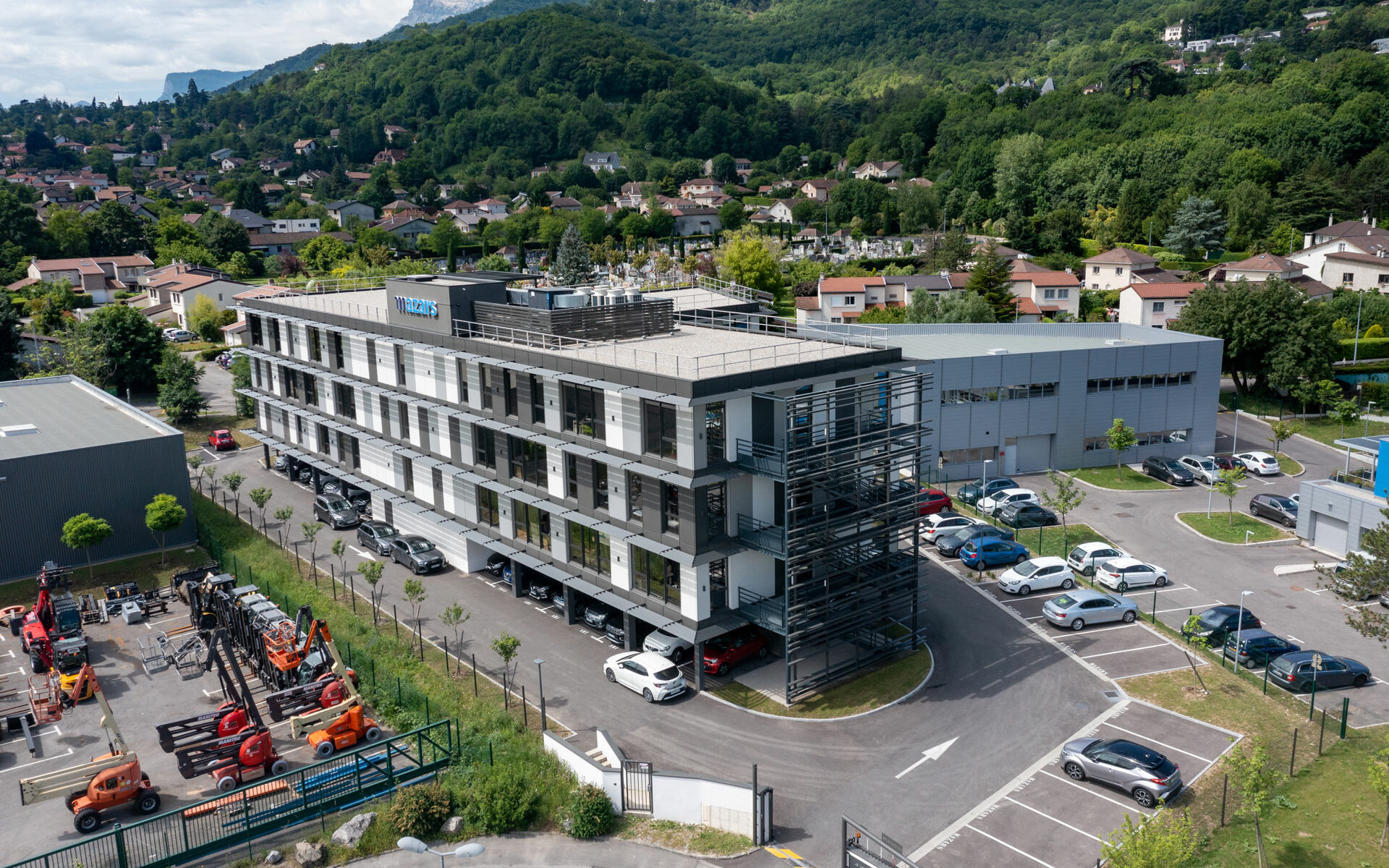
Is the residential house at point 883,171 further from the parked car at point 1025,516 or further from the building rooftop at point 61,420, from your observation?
the building rooftop at point 61,420

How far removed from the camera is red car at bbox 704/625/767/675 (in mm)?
30922

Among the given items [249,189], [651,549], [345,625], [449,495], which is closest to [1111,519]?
[651,549]

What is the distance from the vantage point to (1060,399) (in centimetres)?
5375

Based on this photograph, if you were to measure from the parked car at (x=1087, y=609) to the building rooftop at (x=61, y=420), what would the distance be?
4062 centimetres

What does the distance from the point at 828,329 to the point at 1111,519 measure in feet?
61.4

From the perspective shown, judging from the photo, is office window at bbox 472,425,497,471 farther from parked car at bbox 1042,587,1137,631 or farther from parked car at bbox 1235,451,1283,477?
parked car at bbox 1235,451,1283,477

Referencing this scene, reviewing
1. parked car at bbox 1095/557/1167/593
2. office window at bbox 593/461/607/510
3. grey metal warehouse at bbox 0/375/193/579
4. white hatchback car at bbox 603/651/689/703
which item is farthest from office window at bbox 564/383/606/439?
grey metal warehouse at bbox 0/375/193/579

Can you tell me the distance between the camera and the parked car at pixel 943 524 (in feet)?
143

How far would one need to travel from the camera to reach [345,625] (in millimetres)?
35406

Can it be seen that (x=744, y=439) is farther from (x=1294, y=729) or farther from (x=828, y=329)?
(x=1294, y=729)

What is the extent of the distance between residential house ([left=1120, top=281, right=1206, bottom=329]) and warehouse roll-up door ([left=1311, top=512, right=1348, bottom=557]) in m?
38.1

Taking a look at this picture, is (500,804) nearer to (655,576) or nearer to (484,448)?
(655,576)

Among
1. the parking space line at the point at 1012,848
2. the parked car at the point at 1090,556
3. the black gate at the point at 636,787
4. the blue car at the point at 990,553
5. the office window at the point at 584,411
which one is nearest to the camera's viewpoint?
the parking space line at the point at 1012,848

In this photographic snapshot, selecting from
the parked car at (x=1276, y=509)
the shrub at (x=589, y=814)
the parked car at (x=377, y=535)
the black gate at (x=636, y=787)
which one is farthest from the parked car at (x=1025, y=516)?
the parked car at (x=377, y=535)
